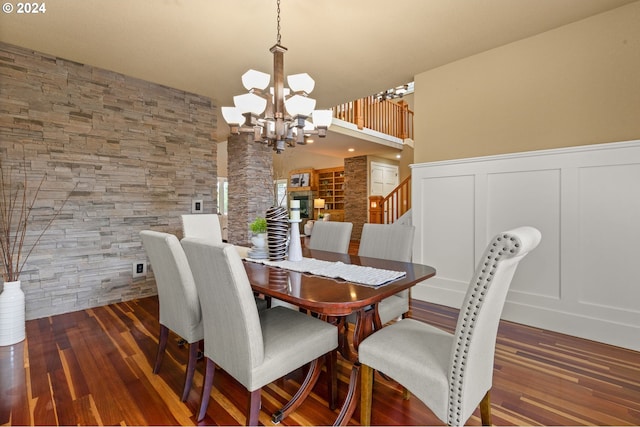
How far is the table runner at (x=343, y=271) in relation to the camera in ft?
5.14

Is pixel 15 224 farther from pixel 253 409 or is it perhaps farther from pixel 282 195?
pixel 282 195

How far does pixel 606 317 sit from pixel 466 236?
3.93ft

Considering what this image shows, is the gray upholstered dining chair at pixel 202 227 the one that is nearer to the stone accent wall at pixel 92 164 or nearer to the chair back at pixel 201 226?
the chair back at pixel 201 226

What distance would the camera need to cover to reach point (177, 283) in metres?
1.67

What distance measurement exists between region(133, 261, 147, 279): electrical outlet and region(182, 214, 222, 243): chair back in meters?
1.29

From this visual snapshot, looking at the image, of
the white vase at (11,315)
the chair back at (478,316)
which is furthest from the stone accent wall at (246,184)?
the chair back at (478,316)

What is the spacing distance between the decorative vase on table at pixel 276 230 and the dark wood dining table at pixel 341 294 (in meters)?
→ 0.17

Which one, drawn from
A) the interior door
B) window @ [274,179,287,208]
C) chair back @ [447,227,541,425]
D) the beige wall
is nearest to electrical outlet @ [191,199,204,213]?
window @ [274,179,287,208]

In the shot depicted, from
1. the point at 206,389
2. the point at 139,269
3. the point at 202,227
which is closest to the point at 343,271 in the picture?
the point at 206,389

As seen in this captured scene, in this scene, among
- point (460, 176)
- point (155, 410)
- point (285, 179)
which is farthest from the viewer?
point (285, 179)

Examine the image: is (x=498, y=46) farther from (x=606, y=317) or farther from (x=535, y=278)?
(x=606, y=317)

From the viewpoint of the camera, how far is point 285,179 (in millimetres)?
10227

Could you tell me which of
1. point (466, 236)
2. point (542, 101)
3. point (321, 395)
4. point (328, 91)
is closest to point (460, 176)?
point (466, 236)

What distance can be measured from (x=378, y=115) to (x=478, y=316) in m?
6.37
